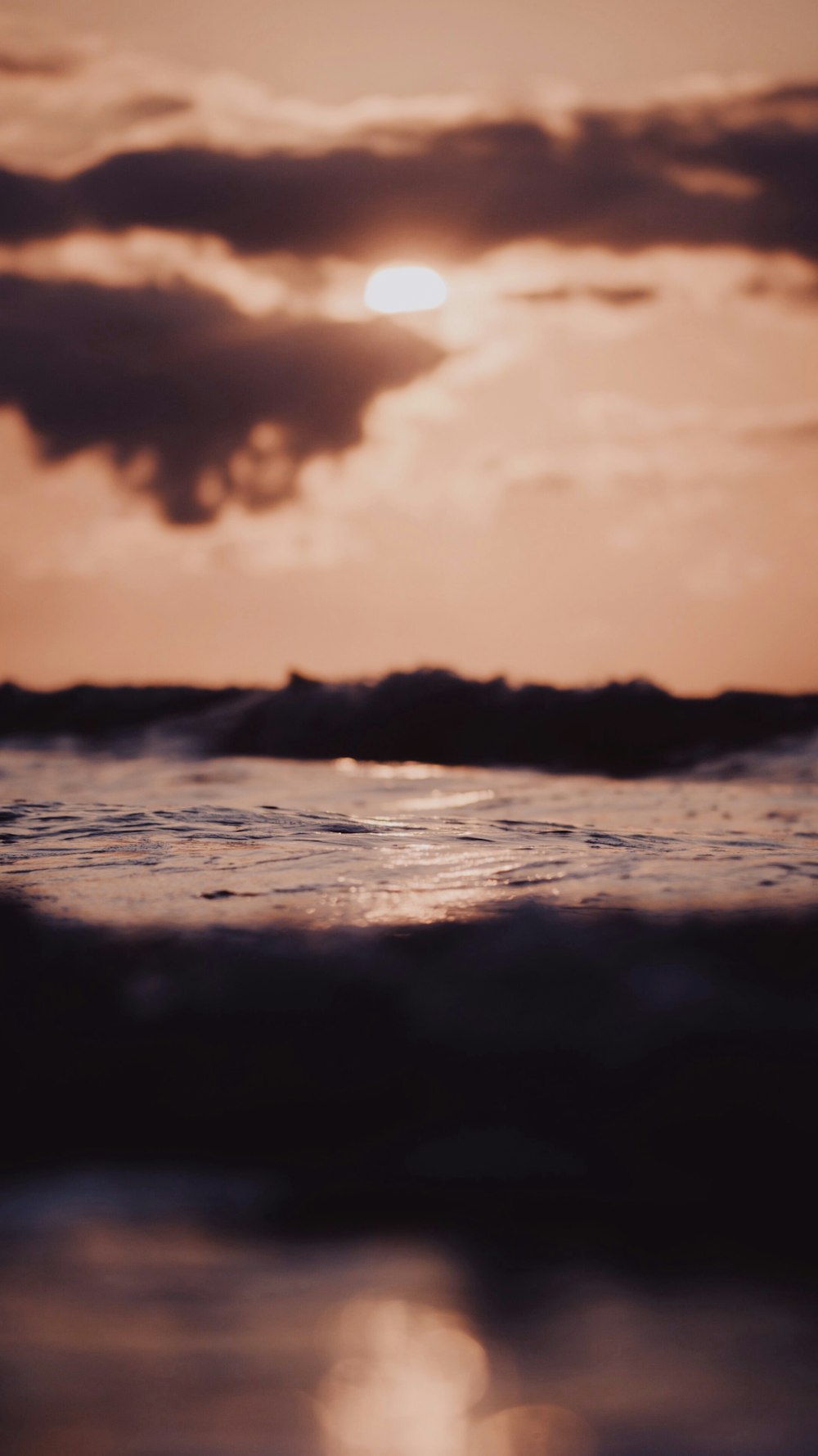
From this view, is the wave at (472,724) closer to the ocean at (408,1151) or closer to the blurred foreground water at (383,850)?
the blurred foreground water at (383,850)

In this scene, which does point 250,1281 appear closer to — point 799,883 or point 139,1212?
point 139,1212

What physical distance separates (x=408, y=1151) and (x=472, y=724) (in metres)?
12.8

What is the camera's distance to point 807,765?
1065cm

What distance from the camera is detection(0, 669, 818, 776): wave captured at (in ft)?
42.9

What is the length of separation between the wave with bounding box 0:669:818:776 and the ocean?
8.89m

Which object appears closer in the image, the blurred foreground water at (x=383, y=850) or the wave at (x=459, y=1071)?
the wave at (x=459, y=1071)

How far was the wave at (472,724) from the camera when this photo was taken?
1309 centimetres

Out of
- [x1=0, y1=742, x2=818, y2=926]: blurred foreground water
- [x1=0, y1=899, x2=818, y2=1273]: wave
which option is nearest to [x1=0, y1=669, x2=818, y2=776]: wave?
[x1=0, y1=742, x2=818, y2=926]: blurred foreground water

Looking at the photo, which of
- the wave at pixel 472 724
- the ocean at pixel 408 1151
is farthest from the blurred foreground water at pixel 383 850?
the wave at pixel 472 724

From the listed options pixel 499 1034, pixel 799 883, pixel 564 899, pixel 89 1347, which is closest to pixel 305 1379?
pixel 89 1347

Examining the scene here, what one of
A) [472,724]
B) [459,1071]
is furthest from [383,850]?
[472,724]

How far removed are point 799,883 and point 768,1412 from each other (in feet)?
6.50

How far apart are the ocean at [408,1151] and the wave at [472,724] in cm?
889

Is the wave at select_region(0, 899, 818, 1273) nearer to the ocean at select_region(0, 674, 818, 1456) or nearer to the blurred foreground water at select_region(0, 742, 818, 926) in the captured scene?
the ocean at select_region(0, 674, 818, 1456)
